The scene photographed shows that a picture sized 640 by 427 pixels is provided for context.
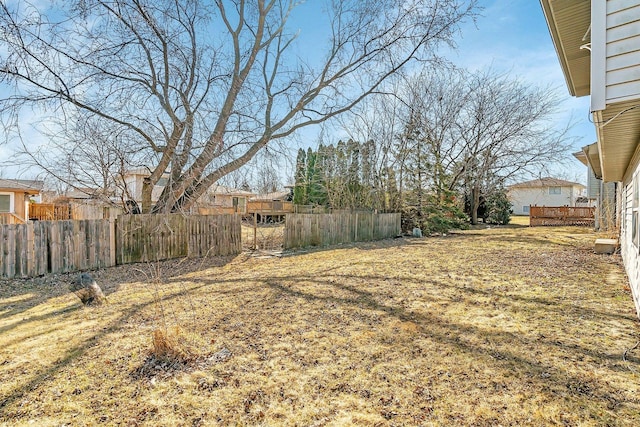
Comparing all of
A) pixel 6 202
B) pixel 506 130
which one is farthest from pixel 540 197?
pixel 6 202

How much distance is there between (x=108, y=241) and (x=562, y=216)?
22.6 metres

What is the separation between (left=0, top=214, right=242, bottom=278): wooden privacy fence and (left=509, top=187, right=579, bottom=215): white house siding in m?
31.2

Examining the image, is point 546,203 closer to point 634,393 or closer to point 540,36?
point 540,36

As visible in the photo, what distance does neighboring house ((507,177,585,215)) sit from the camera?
32531 mm

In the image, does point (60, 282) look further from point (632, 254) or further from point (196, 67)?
point (632, 254)

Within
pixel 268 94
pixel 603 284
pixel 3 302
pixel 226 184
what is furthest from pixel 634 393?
pixel 268 94

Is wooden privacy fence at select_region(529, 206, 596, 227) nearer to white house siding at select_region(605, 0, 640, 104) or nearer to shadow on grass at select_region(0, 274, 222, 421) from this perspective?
white house siding at select_region(605, 0, 640, 104)

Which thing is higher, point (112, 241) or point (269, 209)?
point (269, 209)

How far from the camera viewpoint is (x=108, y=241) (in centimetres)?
728

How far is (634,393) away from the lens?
2.32m

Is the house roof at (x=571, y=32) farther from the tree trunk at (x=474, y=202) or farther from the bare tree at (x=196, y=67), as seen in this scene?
the tree trunk at (x=474, y=202)

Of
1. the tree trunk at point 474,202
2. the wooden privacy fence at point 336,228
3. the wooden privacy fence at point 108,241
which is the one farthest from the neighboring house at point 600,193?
the wooden privacy fence at point 108,241

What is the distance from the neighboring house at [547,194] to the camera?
3253 centimetres

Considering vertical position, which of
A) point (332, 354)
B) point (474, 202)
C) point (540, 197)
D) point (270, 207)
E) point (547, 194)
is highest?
point (547, 194)
